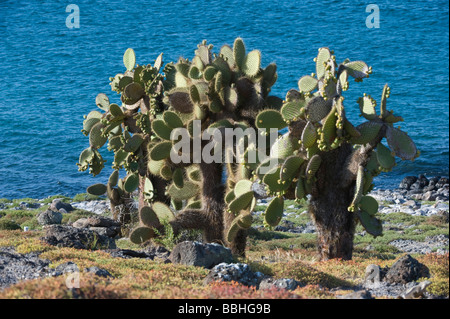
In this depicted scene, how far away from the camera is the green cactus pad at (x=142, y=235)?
12.9 meters

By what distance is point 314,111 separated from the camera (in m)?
9.97

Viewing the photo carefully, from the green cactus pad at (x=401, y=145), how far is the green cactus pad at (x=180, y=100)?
12.8 feet

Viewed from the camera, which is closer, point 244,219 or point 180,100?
point 244,219

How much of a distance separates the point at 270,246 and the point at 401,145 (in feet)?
19.8

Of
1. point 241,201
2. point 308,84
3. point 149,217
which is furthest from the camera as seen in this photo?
point 149,217

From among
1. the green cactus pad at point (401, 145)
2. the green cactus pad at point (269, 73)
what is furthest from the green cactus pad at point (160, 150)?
the green cactus pad at point (401, 145)

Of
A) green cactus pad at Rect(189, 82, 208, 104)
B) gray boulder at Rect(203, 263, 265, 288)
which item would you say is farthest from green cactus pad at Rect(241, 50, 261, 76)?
gray boulder at Rect(203, 263, 265, 288)

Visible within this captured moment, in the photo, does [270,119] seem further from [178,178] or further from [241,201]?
[178,178]

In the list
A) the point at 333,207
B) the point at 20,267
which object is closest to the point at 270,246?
the point at 333,207

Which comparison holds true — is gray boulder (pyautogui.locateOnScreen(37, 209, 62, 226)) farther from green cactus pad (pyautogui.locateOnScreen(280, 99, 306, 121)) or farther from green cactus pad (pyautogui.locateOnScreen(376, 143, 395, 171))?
green cactus pad (pyautogui.locateOnScreen(376, 143, 395, 171))

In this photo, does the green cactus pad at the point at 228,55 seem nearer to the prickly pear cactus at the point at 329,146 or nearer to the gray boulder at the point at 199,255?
the prickly pear cactus at the point at 329,146

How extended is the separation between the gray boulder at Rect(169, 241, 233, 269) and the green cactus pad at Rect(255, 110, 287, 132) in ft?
7.30

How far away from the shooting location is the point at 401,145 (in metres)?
9.91
